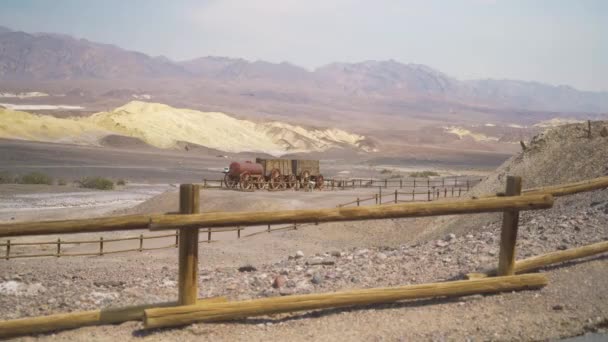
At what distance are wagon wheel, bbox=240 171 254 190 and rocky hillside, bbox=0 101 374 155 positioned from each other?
51.9 meters

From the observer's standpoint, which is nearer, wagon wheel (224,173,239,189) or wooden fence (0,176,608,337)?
wooden fence (0,176,608,337)

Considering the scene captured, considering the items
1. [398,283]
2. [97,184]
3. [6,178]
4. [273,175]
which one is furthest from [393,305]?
[6,178]

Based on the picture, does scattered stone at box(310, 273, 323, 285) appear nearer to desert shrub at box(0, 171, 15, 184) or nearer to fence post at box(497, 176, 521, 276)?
fence post at box(497, 176, 521, 276)

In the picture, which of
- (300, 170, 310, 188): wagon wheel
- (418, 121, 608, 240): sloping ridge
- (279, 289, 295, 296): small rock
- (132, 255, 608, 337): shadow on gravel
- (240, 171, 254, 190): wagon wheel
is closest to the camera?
(132, 255, 608, 337): shadow on gravel

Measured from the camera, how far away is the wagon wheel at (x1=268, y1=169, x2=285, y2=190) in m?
42.5

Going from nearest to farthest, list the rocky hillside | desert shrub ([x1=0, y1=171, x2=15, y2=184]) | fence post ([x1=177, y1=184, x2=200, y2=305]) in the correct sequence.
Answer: fence post ([x1=177, y1=184, x2=200, y2=305]), desert shrub ([x1=0, y1=171, x2=15, y2=184]), the rocky hillside

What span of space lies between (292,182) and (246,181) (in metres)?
3.95

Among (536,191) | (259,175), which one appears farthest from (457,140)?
(536,191)

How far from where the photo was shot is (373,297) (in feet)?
23.1

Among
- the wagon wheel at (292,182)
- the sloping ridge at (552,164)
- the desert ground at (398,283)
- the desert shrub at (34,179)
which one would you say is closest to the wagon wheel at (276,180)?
the wagon wheel at (292,182)

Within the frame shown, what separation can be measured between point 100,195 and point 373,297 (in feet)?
127

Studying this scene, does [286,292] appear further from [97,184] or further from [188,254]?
[97,184]

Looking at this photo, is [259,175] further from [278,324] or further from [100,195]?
[278,324]

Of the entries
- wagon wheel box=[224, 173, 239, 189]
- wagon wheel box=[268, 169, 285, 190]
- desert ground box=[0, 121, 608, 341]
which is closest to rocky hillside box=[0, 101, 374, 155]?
wagon wheel box=[224, 173, 239, 189]
